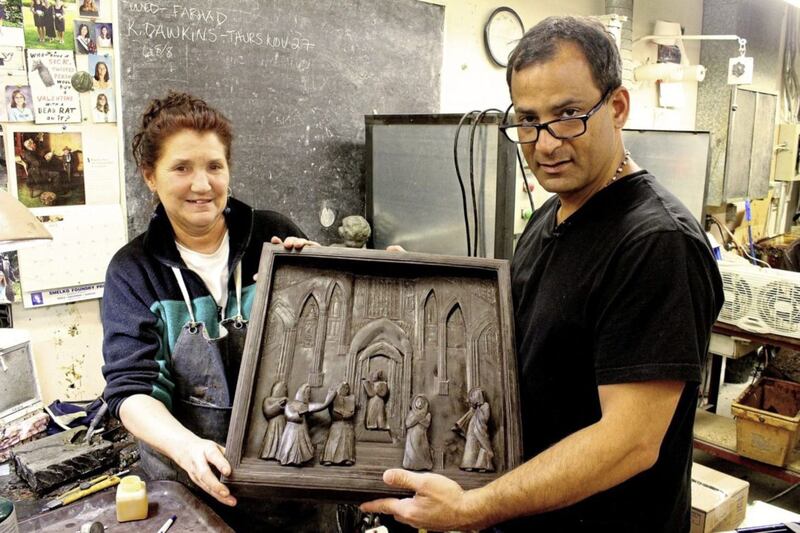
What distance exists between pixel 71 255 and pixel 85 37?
32.1 inches

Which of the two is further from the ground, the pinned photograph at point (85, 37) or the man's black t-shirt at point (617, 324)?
the pinned photograph at point (85, 37)

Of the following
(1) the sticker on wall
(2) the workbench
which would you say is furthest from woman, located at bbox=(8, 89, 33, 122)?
(1) the sticker on wall

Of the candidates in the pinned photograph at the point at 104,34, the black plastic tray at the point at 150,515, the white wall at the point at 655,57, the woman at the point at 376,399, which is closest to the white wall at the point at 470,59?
the white wall at the point at 655,57

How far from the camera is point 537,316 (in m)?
1.32

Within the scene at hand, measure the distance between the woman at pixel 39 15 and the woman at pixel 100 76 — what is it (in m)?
0.20

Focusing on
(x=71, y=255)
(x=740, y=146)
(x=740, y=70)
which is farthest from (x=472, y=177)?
(x=740, y=146)

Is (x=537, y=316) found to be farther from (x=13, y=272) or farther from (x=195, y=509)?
(x=13, y=272)

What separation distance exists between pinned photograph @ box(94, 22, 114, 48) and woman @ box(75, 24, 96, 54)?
0.03 meters

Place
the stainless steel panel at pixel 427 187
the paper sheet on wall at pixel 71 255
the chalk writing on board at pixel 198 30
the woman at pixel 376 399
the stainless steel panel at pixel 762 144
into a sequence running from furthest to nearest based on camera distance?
the stainless steel panel at pixel 762 144, the stainless steel panel at pixel 427 187, the chalk writing on board at pixel 198 30, the paper sheet on wall at pixel 71 255, the woman at pixel 376 399

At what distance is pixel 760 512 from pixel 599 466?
2053 millimetres

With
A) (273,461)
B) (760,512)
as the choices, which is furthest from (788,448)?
(273,461)

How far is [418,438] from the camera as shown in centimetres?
125

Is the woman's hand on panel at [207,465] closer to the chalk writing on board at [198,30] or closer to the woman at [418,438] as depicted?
the woman at [418,438]

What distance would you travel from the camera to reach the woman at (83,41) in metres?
2.32
